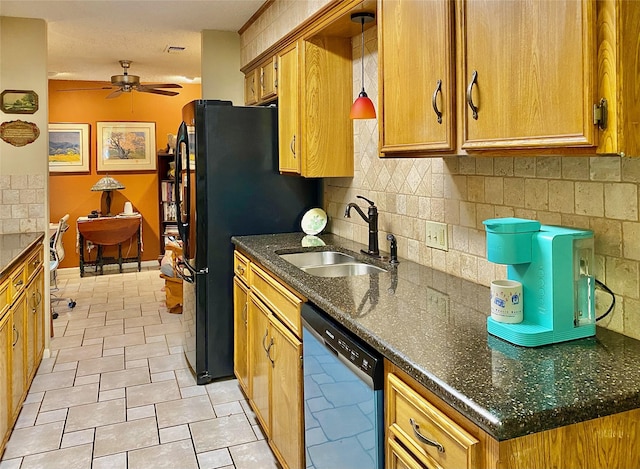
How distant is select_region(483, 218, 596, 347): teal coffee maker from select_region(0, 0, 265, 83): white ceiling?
2.91 meters

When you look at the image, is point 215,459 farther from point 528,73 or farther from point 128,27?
point 128,27

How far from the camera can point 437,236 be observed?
223cm

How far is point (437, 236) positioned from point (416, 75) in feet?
2.52

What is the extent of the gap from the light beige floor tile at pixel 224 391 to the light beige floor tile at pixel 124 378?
464 millimetres

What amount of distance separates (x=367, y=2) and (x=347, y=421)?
1.74 metres

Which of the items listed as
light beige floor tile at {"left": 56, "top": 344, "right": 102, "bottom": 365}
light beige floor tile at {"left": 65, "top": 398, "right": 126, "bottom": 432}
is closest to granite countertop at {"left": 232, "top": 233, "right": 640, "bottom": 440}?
light beige floor tile at {"left": 65, "top": 398, "right": 126, "bottom": 432}

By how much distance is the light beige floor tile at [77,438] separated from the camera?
2.58 m

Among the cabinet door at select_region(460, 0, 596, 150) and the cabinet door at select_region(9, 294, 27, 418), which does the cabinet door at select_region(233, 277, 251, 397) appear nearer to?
the cabinet door at select_region(9, 294, 27, 418)

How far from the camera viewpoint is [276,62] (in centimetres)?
342

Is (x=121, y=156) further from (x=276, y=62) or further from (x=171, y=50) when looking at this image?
(x=276, y=62)

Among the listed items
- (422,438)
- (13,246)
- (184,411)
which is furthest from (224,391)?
(422,438)

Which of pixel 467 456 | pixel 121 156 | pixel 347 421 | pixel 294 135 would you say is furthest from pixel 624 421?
pixel 121 156

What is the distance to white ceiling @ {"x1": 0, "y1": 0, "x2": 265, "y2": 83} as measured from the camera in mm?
3615

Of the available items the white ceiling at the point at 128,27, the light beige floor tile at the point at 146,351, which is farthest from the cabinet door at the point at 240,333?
the white ceiling at the point at 128,27
